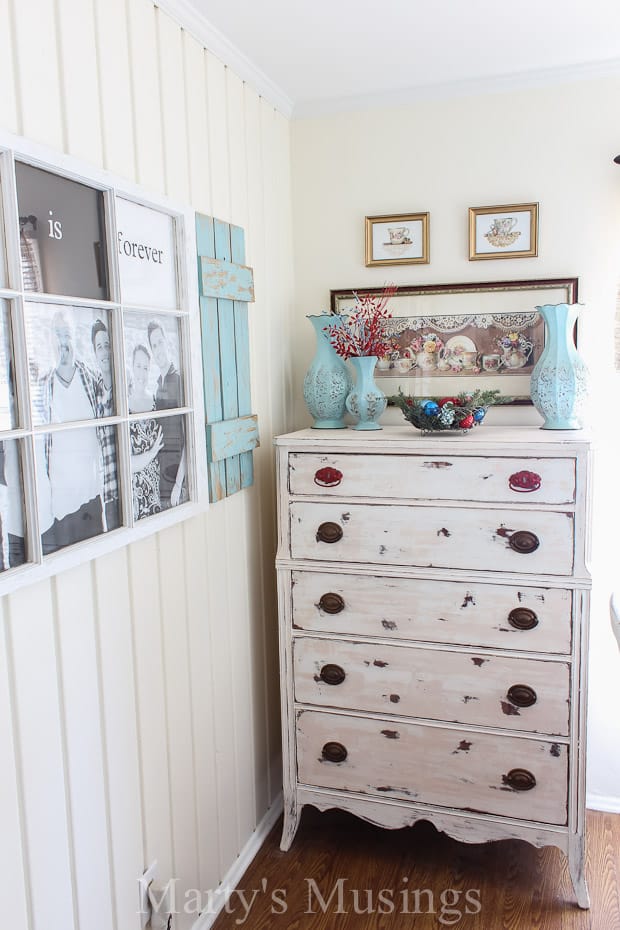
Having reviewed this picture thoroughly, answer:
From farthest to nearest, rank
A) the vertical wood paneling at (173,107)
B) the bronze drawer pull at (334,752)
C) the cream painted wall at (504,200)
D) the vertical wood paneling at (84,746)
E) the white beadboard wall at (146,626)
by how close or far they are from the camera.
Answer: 1. the cream painted wall at (504,200)
2. the bronze drawer pull at (334,752)
3. the vertical wood paneling at (173,107)
4. the vertical wood paneling at (84,746)
5. the white beadboard wall at (146,626)

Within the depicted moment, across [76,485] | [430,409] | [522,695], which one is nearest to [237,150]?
[430,409]

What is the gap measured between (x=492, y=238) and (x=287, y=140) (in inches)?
33.0

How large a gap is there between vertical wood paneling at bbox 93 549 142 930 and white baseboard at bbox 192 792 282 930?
446 millimetres

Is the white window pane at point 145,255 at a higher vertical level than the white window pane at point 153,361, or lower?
higher

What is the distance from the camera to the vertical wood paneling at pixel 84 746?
153 cm

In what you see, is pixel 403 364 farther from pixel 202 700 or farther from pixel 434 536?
pixel 202 700

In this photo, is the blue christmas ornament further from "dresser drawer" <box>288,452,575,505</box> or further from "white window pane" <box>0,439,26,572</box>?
"white window pane" <box>0,439,26,572</box>

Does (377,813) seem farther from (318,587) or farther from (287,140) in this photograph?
(287,140)

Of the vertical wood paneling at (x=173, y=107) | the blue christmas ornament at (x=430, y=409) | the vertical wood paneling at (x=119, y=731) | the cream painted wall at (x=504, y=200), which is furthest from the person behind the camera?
the cream painted wall at (x=504, y=200)

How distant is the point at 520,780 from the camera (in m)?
2.19

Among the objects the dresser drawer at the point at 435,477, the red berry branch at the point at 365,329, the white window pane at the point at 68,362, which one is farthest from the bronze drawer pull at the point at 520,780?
the white window pane at the point at 68,362

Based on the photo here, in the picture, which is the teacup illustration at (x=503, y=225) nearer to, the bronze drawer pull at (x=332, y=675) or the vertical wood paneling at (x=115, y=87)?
the vertical wood paneling at (x=115, y=87)

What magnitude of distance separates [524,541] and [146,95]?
4.98 feet

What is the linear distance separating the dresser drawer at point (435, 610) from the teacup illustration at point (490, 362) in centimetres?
83
